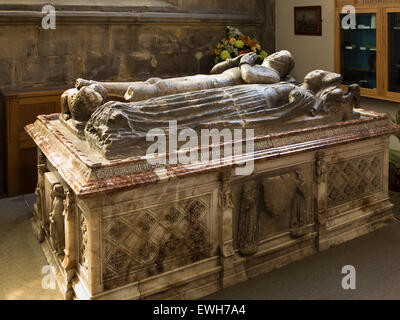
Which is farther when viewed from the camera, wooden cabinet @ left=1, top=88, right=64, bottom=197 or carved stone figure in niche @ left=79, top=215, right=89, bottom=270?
wooden cabinet @ left=1, top=88, right=64, bottom=197

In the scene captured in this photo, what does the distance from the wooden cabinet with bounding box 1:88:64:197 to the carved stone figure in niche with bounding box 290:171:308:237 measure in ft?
8.39

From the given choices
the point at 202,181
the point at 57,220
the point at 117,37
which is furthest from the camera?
the point at 117,37

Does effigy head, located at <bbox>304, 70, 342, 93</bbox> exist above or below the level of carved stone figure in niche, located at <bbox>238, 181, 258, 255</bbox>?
above

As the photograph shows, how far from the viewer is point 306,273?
3039 millimetres

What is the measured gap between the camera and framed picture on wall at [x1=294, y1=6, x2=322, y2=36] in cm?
560

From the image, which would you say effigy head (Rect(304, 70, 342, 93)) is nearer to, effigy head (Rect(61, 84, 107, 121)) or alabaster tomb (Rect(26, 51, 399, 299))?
alabaster tomb (Rect(26, 51, 399, 299))

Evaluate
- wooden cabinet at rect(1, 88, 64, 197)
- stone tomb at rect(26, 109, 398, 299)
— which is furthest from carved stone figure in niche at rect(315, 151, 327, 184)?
wooden cabinet at rect(1, 88, 64, 197)

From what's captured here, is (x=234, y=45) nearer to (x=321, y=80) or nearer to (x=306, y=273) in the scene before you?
(x=321, y=80)

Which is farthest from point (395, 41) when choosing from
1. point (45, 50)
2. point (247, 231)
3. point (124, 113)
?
point (45, 50)

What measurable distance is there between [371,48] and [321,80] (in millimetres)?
1777

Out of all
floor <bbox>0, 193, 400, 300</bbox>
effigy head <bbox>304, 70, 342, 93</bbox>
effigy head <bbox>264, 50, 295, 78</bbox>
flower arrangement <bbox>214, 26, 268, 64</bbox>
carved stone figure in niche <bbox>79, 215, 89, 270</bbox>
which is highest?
flower arrangement <bbox>214, 26, 268, 64</bbox>

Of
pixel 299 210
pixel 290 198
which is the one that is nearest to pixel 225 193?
pixel 290 198

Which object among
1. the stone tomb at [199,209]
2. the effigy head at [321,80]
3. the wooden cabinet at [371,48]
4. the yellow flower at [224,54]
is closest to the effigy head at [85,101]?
the stone tomb at [199,209]

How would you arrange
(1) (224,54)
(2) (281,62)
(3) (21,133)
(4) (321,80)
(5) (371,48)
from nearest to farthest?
(4) (321,80) → (2) (281,62) → (3) (21,133) → (5) (371,48) → (1) (224,54)
